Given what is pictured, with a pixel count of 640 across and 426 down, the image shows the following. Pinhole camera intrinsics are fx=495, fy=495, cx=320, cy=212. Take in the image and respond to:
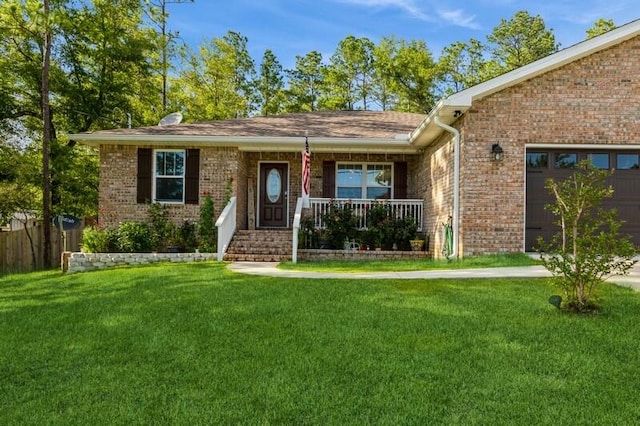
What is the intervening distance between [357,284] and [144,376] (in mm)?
3809

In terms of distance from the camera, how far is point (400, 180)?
1377 cm

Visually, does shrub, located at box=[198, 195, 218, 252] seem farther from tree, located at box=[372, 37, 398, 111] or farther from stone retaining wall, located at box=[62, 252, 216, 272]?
tree, located at box=[372, 37, 398, 111]

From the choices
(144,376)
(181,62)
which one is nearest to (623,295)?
(144,376)

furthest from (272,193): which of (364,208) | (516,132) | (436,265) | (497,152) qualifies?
(516,132)

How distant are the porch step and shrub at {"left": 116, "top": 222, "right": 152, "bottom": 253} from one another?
2.02 m

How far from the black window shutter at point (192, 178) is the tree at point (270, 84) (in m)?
16.9

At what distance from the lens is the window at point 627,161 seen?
9743 mm

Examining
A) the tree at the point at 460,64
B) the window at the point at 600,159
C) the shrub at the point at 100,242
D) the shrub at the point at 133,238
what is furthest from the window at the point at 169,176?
the tree at the point at 460,64

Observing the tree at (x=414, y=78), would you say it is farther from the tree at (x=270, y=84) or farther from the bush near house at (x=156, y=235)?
the bush near house at (x=156, y=235)

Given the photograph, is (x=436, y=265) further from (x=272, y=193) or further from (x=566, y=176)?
(x=272, y=193)

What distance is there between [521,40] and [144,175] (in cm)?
2302

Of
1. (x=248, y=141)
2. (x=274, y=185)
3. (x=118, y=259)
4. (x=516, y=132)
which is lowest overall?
(x=118, y=259)

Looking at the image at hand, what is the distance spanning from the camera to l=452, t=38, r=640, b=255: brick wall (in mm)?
9508

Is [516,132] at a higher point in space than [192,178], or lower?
higher
